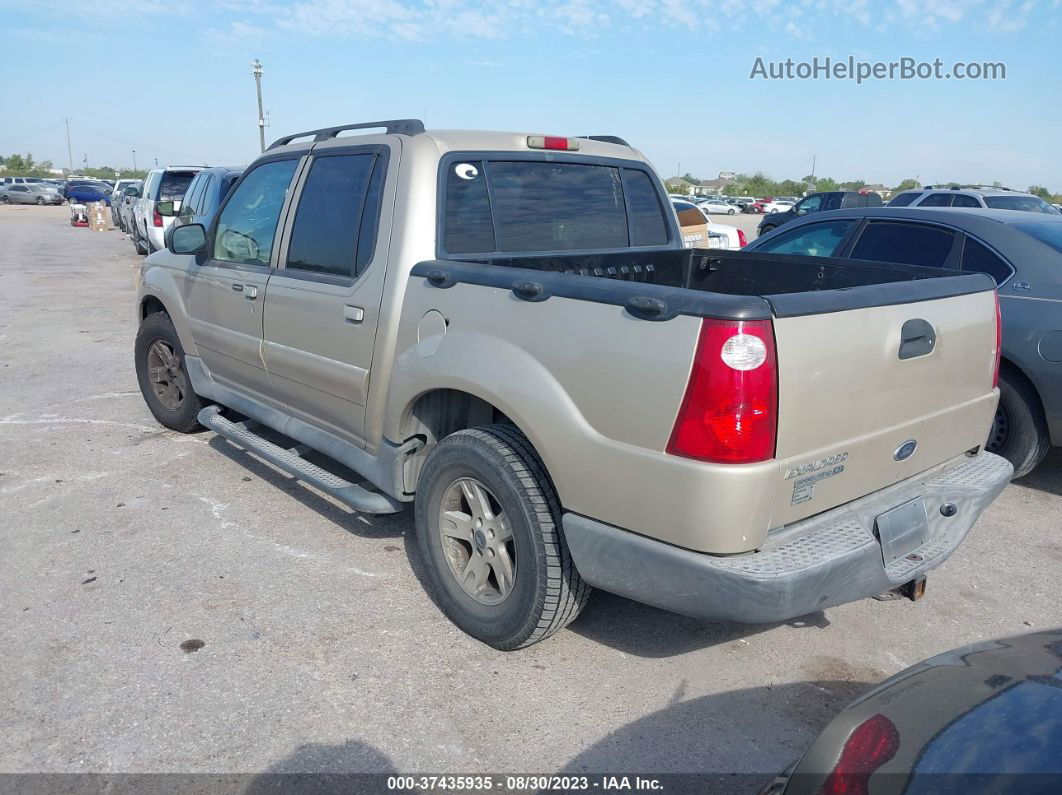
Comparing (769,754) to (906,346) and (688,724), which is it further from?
(906,346)

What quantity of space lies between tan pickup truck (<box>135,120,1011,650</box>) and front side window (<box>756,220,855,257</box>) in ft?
6.92

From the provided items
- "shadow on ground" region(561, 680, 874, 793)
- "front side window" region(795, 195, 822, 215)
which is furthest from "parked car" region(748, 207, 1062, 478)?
"front side window" region(795, 195, 822, 215)

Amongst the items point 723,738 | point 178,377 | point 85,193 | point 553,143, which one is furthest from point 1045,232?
point 85,193

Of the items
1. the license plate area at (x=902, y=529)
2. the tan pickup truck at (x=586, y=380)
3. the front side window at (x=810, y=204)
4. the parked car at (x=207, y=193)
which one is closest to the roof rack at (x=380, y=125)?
the tan pickup truck at (x=586, y=380)

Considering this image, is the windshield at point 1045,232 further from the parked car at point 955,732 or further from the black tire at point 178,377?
the black tire at point 178,377

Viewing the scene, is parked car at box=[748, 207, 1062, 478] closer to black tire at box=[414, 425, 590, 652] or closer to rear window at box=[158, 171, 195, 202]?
black tire at box=[414, 425, 590, 652]

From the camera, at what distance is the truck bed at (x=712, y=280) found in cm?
254

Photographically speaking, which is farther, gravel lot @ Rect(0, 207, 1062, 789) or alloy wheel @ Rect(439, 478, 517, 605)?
alloy wheel @ Rect(439, 478, 517, 605)

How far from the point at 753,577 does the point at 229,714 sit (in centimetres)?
186

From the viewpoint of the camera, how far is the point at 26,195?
5194 cm

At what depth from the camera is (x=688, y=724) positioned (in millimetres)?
2932

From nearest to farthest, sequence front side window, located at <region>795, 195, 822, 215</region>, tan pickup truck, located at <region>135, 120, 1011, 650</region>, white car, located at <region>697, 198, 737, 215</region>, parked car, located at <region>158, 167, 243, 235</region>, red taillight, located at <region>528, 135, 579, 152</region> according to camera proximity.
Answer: tan pickup truck, located at <region>135, 120, 1011, 650</region>, red taillight, located at <region>528, 135, 579, 152</region>, parked car, located at <region>158, 167, 243, 235</region>, front side window, located at <region>795, 195, 822, 215</region>, white car, located at <region>697, 198, 737, 215</region>

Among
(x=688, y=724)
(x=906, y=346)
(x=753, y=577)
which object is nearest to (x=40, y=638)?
(x=688, y=724)

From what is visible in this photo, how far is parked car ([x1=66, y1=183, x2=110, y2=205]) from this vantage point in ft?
158
